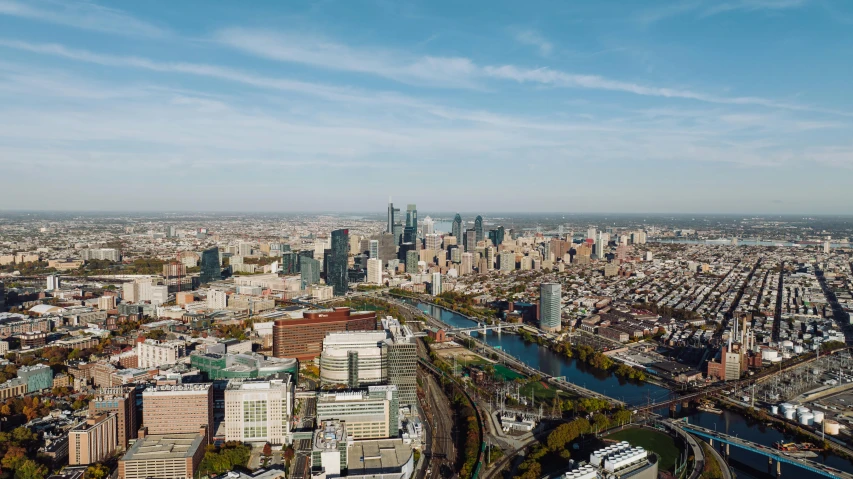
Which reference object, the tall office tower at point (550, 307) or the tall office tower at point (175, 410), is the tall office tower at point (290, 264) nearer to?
the tall office tower at point (550, 307)

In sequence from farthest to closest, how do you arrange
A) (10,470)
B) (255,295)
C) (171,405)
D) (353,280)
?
1. (353,280)
2. (255,295)
3. (171,405)
4. (10,470)

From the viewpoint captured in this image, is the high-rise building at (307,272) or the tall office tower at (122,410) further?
the high-rise building at (307,272)

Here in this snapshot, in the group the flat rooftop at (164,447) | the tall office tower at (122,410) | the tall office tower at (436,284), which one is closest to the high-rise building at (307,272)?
the tall office tower at (436,284)

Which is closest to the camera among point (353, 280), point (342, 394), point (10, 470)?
point (10, 470)

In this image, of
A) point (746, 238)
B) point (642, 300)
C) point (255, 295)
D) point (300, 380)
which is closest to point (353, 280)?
point (255, 295)

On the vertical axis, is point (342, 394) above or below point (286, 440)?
above

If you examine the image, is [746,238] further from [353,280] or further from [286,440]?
[286,440]
